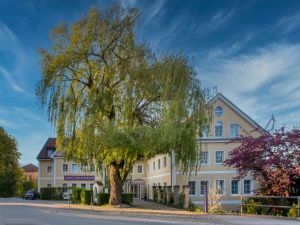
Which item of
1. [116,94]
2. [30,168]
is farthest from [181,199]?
[30,168]

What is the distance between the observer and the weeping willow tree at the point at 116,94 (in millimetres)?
26766

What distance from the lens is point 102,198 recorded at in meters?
34.5

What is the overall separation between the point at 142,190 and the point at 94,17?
3645 cm

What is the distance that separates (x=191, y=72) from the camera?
2773cm

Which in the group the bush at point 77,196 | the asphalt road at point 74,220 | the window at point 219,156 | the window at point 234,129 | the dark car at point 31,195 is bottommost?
the dark car at point 31,195

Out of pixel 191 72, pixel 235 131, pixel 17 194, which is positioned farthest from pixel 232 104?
pixel 17 194

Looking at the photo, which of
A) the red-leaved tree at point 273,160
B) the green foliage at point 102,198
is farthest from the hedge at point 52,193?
the red-leaved tree at point 273,160

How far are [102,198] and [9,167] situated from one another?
146 feet

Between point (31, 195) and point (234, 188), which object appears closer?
point (234, 188)

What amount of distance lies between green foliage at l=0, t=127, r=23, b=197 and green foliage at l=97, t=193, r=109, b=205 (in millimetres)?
39771

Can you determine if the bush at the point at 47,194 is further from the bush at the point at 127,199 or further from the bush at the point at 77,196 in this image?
the bush at the point at 127,199

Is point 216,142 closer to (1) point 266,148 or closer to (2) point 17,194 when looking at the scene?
(1) point 266,148

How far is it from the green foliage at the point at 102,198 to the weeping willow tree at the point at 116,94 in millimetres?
4476

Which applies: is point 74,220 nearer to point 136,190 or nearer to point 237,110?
point 237,110
